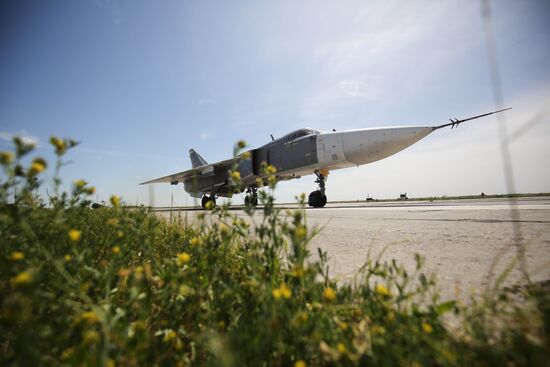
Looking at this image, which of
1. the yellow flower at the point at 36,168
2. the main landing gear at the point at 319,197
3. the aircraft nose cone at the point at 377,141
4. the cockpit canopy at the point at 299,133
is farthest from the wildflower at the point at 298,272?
the cockpit canopy at the point at 299,133

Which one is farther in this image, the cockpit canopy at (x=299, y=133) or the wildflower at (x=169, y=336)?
the cockpit canopy at (x=299, y=133)

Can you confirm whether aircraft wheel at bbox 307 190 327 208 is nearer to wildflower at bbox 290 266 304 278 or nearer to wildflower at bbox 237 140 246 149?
wildflower at bbox 237 140 246 149

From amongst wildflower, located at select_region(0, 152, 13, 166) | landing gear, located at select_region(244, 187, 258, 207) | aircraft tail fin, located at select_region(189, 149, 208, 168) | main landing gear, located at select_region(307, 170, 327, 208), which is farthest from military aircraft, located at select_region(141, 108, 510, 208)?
aircraft tail fin, located at select_region(189, 149, 208, 168)

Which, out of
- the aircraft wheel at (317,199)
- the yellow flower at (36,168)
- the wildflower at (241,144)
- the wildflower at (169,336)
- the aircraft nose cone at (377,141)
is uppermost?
the aircraft nose cone at (377,141)

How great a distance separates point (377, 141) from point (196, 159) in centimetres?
1908

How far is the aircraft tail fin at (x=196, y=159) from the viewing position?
2342cm

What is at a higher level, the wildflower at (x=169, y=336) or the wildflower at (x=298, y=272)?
the wildflower at (x=298, y=272)

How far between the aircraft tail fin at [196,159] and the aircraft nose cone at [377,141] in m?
17.3

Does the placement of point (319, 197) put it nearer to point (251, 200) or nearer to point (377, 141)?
point (377, 141)

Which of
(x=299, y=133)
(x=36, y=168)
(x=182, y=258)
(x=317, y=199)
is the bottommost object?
(x=182, y=258)

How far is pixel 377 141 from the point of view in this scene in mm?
8023

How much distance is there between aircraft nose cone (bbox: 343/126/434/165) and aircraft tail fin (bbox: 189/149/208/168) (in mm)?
17277

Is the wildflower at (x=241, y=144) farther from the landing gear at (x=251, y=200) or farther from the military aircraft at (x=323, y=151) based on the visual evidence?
the military aircraft at (x=323, y=151)

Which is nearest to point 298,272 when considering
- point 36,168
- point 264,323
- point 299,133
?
point 264,323
